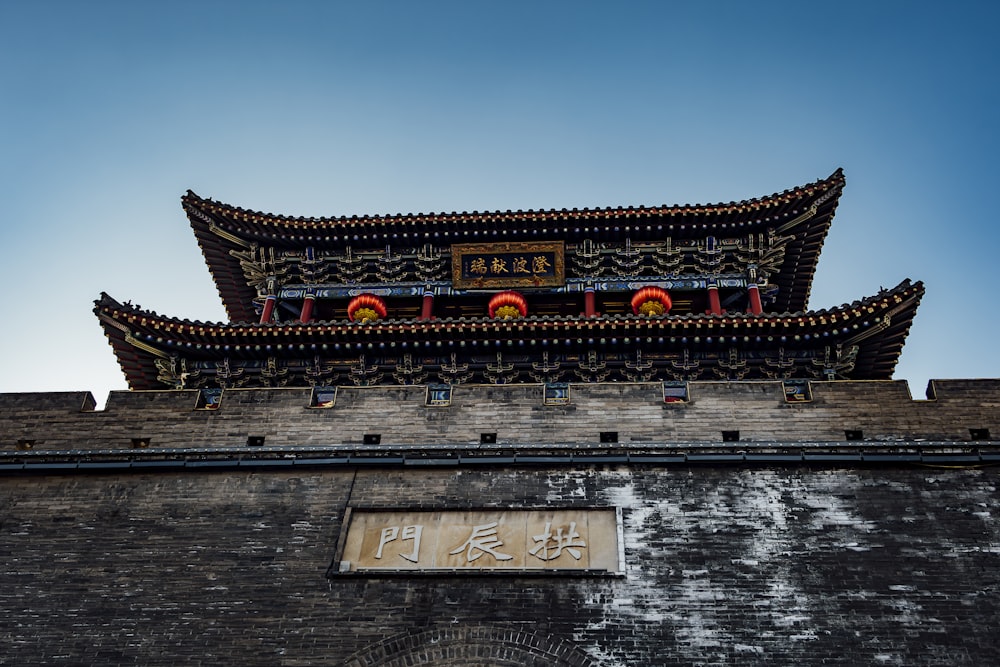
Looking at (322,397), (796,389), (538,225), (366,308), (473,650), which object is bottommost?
(473,650)

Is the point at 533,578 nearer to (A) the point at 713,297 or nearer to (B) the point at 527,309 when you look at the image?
(B) the point at 527,309

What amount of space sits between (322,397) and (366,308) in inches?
145

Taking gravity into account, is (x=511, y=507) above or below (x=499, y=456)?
below

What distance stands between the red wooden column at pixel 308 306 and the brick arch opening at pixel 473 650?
7.74 metres

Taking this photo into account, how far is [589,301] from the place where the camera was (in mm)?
15242

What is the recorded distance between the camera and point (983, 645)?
8.34 metres

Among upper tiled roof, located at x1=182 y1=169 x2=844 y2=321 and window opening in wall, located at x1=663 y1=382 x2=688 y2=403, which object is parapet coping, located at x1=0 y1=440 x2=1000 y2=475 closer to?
window opening in wall, located at x1=663 y1=382 x2=688 y2=403

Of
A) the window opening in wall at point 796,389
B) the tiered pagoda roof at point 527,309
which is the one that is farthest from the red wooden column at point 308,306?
the window opening in wall at point 796,389

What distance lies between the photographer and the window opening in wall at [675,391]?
1120cm

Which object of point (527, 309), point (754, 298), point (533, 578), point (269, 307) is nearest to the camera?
point (533, 578)

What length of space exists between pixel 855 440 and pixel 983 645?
2.73m

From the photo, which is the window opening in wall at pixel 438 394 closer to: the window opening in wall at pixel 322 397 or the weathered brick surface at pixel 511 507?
the weathered brick surface at pixel 511 507

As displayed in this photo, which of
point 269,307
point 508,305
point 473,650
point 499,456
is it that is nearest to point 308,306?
point 269,307

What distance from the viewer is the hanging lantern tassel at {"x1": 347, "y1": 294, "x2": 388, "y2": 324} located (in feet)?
49.9
